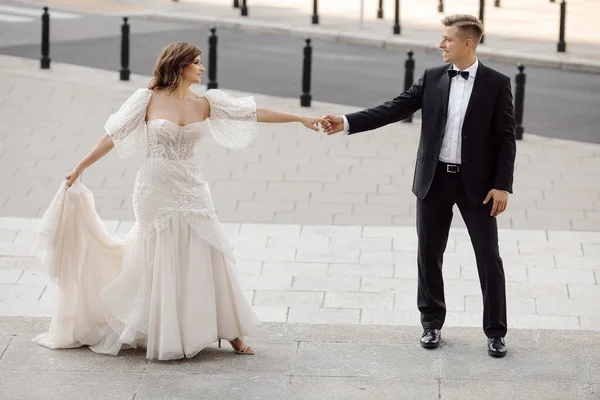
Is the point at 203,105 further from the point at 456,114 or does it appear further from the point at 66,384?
the point at 66,384

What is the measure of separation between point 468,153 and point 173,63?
1759 millimetres

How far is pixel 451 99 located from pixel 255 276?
2.83 metres

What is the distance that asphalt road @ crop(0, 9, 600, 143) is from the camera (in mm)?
15859

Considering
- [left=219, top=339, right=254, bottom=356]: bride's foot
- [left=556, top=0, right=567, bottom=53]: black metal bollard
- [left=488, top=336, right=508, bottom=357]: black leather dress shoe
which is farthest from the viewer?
[left=556, top=0, right=567, bottom=53]: black metal bollard

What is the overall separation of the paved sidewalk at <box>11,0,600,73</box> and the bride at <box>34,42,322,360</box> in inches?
509

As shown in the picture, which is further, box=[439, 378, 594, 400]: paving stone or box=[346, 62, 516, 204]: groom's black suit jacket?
box=[346, 62, 516, 204]: groom's black suit jacket

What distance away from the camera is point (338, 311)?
8.55 meters

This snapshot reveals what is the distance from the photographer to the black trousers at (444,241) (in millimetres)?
7031

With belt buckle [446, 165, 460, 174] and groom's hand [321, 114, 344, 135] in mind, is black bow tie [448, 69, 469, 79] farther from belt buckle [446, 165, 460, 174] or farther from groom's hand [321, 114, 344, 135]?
groom's hand [321, 114, 344, 135]

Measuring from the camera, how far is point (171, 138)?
690 cm

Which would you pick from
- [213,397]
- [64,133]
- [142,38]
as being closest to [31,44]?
[142,38]

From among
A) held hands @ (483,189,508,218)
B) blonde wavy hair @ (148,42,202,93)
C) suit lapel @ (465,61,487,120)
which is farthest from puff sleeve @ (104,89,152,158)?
held hands @ (483,189,508,218)

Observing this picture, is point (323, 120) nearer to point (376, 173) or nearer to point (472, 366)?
point (472, 366)

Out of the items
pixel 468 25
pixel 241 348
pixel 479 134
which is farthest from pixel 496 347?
pixel 468 25
